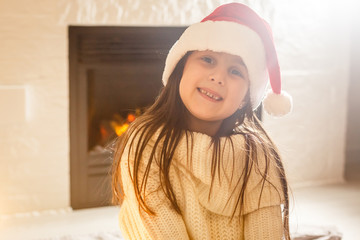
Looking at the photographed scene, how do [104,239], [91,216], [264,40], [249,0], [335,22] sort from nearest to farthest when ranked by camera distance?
[264,40] → [104,239] → [91,216] → [249,0] → [335,22]

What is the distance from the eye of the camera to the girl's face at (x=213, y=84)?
1094 millimetres

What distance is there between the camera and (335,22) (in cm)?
250

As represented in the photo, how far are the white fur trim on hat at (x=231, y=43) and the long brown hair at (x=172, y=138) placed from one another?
0.04m

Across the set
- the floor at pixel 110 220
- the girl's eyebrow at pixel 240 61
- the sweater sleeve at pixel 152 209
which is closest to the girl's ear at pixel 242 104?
the girl's eyebrow at pixel 240 61

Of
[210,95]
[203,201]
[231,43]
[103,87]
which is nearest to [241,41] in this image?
[231,43]

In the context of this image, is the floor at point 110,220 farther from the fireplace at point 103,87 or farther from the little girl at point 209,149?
the little girl at point 209,149

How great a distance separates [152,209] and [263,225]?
26cm

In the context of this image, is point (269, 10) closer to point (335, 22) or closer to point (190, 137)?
point (335, 22)

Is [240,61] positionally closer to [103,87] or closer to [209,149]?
[209,149]

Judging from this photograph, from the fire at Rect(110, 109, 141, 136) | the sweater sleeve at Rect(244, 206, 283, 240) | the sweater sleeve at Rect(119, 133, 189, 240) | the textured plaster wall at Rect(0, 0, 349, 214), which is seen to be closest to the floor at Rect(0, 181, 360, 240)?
the textured plaster wall at Rect(0, 0, 349, 214)

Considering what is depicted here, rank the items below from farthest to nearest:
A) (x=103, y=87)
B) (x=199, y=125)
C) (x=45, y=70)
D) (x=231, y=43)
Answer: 1. (x=103, y=87)
2. (x=45, y=70)
3. (x=199, y=125)
4. (x=231, y=43)

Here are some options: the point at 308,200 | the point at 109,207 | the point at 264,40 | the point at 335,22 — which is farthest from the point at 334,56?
the point at 264,40

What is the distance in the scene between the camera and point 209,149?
113 centimetres

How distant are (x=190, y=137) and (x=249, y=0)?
1.34 m
